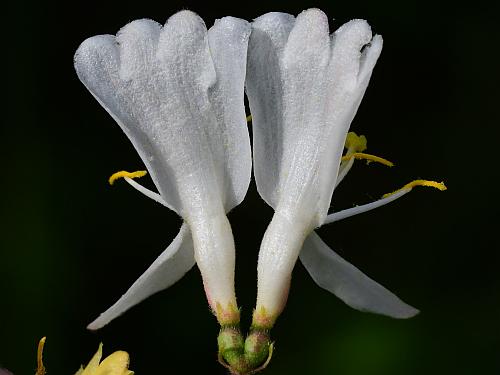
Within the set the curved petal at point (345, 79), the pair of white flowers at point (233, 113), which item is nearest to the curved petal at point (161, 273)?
the pair of white flowers at point (233, 113)

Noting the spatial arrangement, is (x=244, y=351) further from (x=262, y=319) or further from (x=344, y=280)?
(x=344, y=280)

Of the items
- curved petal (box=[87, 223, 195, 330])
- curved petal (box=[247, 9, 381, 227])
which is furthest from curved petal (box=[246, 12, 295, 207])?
curved petal (box=[87, 223, 195, 330])

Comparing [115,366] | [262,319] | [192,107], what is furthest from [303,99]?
[115,366]

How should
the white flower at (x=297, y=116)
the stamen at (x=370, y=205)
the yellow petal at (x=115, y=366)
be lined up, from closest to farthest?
the yellow petal at (x=115, y=366)
the white flower at (x=297, y=116)
the stamen at (x=370, y=205)

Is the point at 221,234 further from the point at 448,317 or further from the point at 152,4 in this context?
the point at 152,4

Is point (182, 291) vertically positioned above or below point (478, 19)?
below

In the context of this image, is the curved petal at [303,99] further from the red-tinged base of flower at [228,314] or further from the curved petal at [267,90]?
the red-tinged base of flower at [228,314]

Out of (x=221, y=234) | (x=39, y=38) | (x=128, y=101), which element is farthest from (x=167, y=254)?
(x=39, y=38)

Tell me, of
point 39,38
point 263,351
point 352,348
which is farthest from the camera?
point 39,38
